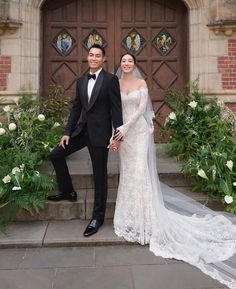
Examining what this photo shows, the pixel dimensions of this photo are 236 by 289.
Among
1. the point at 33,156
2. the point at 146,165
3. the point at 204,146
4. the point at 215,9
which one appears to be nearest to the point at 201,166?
the point at 204,146

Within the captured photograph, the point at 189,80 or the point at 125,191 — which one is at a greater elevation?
the point at 189,80

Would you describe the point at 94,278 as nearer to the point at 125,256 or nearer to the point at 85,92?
the point at 125,256

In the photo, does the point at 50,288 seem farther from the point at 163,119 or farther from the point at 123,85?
the point at 163,119

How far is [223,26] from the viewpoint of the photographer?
6754 millimetres

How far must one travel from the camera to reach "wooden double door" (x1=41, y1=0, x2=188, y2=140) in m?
7.31

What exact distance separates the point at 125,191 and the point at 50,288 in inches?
55.2

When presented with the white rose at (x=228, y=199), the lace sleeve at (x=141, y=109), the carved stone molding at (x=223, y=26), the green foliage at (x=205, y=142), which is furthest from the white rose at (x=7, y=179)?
the carved stone molding at (x=223, y=26)

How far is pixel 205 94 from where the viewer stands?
6.95m

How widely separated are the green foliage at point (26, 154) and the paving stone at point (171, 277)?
4.82 feet

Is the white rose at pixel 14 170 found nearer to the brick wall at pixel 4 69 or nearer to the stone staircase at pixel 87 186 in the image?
the stone staircase at pixel 87 186

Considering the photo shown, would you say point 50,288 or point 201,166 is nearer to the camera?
point 50,288

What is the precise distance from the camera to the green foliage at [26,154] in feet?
14.9

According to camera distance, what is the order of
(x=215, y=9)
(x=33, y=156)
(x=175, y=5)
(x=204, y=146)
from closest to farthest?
(x=33, y=156) < (x=204, y=146) < (x=215, y=9) < (x=175, y=5)

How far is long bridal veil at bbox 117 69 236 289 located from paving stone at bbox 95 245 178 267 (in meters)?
0.08
